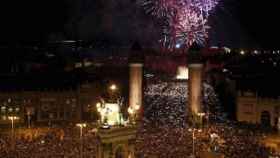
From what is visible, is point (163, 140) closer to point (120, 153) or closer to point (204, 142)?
point (204, 142)

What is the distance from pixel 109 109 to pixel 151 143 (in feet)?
30.2

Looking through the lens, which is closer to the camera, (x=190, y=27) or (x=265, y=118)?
(x=265, y=118)

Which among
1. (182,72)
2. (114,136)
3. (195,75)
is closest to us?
(114,136)

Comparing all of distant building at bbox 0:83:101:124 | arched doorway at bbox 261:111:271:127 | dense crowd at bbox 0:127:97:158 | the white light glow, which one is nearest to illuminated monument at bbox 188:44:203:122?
arched doorway at bbox 261:111:271:127

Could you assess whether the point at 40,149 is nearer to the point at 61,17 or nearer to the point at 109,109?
the point at 109,109

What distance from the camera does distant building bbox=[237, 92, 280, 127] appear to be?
38062 mm

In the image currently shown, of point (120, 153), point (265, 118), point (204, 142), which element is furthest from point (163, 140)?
point (265, 118)

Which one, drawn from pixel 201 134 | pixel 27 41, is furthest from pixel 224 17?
pixel 201 134

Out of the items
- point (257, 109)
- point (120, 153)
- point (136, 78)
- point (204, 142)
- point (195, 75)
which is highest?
point (195, 75)

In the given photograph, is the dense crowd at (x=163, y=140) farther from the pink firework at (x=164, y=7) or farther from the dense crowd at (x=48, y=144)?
the pink firework at (x=164, y=7)

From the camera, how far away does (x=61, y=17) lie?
60.8 metres

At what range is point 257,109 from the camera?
38.9m

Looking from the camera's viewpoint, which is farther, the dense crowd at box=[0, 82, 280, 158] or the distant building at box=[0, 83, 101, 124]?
the distant building at box=[0, 83, 101, 124]

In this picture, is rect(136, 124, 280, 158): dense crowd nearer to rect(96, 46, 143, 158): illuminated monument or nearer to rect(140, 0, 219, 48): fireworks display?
rect(96, 46, 143, 158): illuminated monument
